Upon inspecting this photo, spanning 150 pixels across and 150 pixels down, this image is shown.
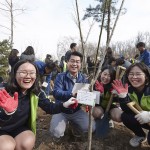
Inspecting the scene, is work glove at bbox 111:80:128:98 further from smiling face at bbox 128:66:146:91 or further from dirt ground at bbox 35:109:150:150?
dirt ground at bbox 35:109:150:150

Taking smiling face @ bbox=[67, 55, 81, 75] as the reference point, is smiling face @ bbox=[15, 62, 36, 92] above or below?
below

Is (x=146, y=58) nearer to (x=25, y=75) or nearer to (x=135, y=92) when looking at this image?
(x=135, y=92)

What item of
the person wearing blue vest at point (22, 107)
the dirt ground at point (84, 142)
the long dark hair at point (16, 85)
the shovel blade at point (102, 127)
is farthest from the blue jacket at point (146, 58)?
the long dark hair at point (16, 85)

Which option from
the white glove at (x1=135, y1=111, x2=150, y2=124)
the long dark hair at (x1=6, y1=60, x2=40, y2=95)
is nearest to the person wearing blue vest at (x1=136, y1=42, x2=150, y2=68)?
the white glove at (x1=135, y1=111, x2=150, y2=124)

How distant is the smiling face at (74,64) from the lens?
325 centimetres

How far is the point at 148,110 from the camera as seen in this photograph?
297 centimetres

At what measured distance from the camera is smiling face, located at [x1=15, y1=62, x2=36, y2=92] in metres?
2.53

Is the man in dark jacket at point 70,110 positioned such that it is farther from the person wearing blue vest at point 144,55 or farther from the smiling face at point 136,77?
the person wearing blue vest at point 144,55

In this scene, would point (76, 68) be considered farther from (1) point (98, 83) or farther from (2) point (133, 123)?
(2) point (133, 123)

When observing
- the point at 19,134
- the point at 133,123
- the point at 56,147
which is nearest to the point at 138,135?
the point at 133,123

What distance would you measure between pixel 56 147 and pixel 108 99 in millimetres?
960

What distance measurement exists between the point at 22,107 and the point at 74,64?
1.01m

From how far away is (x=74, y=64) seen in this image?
3.28 metres

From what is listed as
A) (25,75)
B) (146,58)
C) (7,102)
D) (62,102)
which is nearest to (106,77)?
(62,102)
